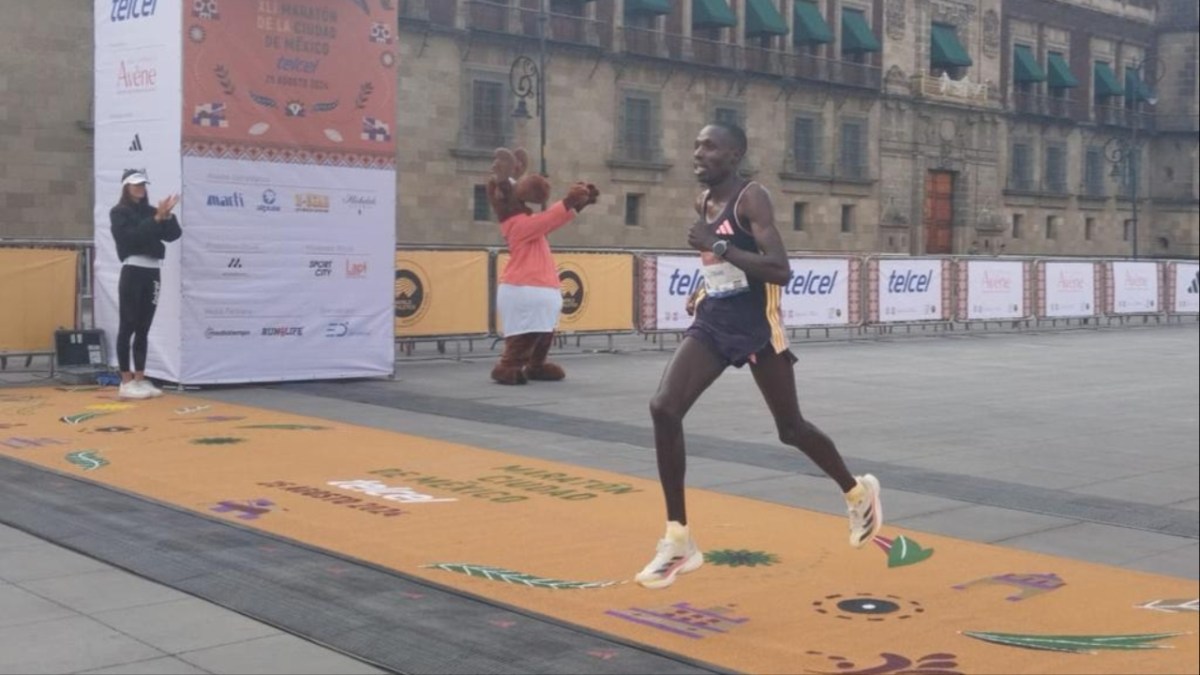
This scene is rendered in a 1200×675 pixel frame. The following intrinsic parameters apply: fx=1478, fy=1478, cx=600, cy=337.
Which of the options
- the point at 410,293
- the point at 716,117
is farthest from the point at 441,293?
the point at 716,117

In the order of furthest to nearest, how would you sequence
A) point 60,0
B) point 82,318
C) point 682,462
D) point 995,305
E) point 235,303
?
point 60,0, point 995,305, point 82,318, point 235,303, point 682,462

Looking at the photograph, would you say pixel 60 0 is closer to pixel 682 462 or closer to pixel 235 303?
pixel 235 303

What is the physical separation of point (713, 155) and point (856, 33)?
39435 mm

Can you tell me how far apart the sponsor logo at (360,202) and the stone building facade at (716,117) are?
15.4 meters

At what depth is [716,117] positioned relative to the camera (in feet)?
148

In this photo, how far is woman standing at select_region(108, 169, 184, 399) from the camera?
1285cm

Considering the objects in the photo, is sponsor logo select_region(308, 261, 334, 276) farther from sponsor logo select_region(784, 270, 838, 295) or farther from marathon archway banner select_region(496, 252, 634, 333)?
sponsor logo select_region(784, 270, 838, 295)

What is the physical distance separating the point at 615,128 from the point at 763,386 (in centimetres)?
3733

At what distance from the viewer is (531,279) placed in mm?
14422

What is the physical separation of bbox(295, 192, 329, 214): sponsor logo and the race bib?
8.87 meters

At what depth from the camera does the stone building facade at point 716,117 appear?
32.0m

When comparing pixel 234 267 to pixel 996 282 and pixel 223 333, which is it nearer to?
pixel 223 333

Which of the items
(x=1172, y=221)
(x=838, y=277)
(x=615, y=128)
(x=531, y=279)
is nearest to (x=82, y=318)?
(x=531, y=279)

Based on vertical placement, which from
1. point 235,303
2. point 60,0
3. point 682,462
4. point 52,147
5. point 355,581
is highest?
point 60,0
